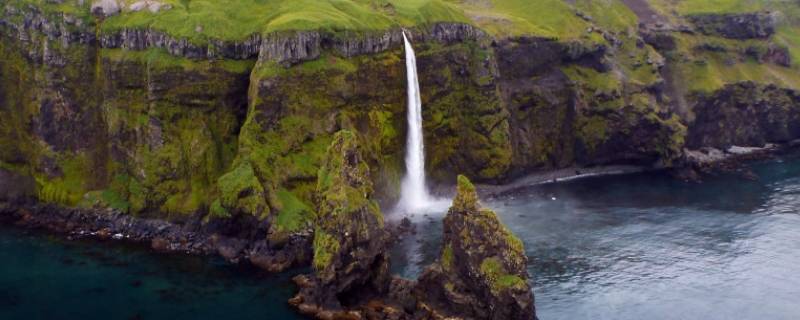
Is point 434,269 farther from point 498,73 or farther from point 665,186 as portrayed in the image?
point 665,186

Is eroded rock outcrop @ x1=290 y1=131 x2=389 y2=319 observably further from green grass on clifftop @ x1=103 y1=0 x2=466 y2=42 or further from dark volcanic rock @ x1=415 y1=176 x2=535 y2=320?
green grass on clifftop @ x1=103 y1=0 x2=466 y2=42

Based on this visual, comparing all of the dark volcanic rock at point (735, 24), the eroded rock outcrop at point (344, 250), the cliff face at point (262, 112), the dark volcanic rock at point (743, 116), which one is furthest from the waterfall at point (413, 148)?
the dark volcanic rock at point (735, 24)

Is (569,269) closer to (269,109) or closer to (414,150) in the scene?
(414,150)

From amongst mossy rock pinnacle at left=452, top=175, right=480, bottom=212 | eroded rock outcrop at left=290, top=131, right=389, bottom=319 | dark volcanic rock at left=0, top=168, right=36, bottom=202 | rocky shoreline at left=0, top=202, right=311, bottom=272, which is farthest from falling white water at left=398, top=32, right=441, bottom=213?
dark volcanic rock at left=0, top=168, right=36, bottom=202

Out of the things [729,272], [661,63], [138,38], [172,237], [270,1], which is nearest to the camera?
[729,272]

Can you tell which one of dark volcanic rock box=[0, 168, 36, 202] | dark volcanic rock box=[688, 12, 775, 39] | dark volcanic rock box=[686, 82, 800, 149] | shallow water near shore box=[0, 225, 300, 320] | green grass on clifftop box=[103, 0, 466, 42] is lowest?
shallow water near shore box=[0, 225, 300, 320]

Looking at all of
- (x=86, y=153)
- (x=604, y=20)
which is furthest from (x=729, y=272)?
(x=86, y=153)
